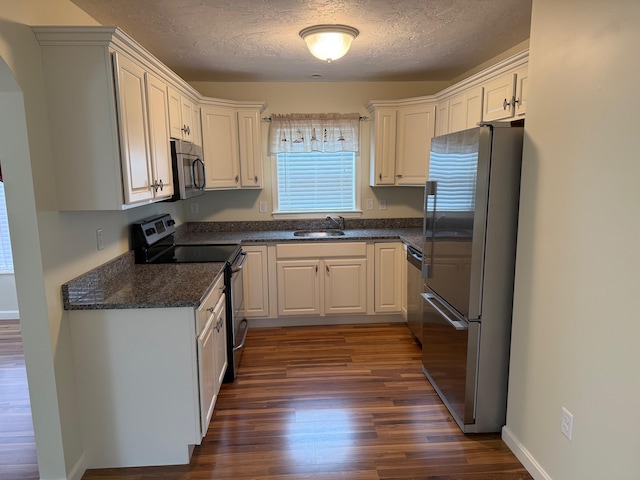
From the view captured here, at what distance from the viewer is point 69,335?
1.99 meters

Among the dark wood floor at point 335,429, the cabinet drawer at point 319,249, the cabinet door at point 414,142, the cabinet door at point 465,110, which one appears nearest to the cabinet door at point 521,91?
the cabinet door at point 465,110

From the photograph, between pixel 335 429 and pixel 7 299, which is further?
pixel 7 299

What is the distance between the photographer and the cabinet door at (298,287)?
12.8 ft

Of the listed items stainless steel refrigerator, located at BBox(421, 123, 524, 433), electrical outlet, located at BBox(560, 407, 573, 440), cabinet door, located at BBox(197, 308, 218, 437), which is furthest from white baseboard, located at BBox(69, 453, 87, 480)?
electrical outlet, located at BBox(560, 407, 573, 440)

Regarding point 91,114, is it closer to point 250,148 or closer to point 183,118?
point 183,118

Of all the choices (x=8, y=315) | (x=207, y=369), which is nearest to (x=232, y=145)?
(x=207, y=369)

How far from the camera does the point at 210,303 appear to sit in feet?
7.71

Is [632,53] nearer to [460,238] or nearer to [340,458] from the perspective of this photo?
[460,238]

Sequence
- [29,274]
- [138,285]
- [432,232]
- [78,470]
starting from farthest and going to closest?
[432,232]
[138,285]
[78,470]
[29,274]

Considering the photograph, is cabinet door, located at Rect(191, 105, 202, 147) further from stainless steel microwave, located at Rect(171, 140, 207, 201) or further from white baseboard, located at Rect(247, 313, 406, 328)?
white baseboard, located at Rect(247, 313, 406, 328)

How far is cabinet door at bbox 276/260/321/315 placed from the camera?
12.8 ft

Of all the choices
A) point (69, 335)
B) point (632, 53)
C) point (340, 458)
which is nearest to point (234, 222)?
point (69, 335)

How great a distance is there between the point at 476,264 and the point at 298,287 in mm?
2052

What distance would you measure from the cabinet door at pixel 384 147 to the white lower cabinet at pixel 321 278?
29.6 inches
